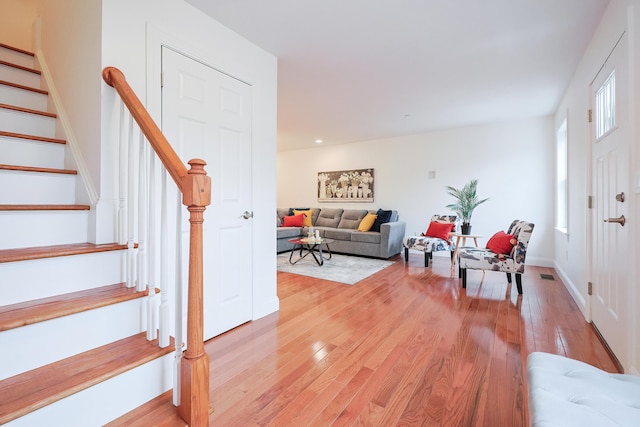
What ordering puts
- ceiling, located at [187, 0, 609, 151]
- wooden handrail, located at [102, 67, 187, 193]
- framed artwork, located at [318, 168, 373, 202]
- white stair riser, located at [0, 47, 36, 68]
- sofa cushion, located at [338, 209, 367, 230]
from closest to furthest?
wooden handrail, located at [102, 67, 187, 193], ceiling, located at [187, 0, 609, 151], white stair riser, located at [0, 47, 36, 68], sofa cushion, located at [338, 209, 367, 230], framed artwork, located at [318, 168, 373, 202]

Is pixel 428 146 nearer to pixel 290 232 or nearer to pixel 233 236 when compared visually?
pixel 290 232

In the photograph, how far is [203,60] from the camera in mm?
2188

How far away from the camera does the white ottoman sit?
83 centimetres

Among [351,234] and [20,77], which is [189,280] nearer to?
[20,77]

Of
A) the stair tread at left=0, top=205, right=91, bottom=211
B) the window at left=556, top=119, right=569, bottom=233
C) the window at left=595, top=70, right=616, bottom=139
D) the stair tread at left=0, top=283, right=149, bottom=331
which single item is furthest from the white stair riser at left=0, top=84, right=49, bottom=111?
the window at left=556, top=119, right=569, bottom=233

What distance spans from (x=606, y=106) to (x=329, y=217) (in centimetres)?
499

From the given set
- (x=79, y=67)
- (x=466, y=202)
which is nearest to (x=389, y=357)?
(x=79, y=67)

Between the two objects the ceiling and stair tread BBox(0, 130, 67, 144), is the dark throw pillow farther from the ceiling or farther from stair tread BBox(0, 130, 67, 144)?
stair tread BBox(0, 130, 67, 144)

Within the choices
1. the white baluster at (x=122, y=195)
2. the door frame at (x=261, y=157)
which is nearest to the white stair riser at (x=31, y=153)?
the white baluster at (x=122, y=195)

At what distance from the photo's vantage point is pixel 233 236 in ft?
7.88

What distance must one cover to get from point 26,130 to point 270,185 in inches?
67.3

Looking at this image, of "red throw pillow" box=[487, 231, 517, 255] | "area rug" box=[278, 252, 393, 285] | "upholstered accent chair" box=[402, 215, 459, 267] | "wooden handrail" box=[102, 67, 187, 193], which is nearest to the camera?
"wooden handrail" box=[102, 67, 187, 193]

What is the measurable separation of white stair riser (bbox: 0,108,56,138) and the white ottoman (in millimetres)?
2970

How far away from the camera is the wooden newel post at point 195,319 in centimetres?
109
